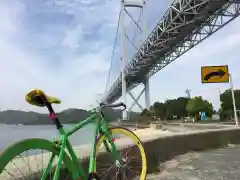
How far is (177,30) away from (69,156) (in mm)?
27840

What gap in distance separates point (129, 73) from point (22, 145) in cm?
4143

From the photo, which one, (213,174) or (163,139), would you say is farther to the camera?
(163,139)

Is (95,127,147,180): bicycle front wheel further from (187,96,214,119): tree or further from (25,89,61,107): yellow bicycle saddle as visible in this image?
(187,96,214,119): tree

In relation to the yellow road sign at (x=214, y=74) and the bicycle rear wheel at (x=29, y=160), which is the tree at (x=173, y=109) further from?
the bicycle rear wheel at (x=29, y=160)

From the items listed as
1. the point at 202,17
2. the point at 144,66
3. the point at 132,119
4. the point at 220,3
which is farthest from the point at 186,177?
the point at 132,119

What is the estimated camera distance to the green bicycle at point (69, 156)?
194cm

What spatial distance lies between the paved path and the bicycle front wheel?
0.55 m

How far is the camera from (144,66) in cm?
4012

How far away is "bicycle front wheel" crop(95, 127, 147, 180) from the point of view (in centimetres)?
303

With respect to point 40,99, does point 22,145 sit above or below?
below

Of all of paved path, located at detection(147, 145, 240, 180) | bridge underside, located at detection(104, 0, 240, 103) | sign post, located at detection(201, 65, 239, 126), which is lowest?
paved path, located at detection(147, 145, 240, 180)

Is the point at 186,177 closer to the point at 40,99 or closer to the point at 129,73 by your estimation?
the point at 40,99

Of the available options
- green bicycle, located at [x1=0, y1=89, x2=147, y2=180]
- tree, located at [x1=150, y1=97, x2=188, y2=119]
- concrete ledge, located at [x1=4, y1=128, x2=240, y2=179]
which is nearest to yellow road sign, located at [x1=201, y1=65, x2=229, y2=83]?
concrete ledge, located at [x1=4, y1=128, x2=240, y2=179]

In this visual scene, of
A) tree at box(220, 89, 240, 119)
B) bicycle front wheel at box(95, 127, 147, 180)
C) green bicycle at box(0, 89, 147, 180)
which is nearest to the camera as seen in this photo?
green bicycle at box(0, 89, 147, 180)
